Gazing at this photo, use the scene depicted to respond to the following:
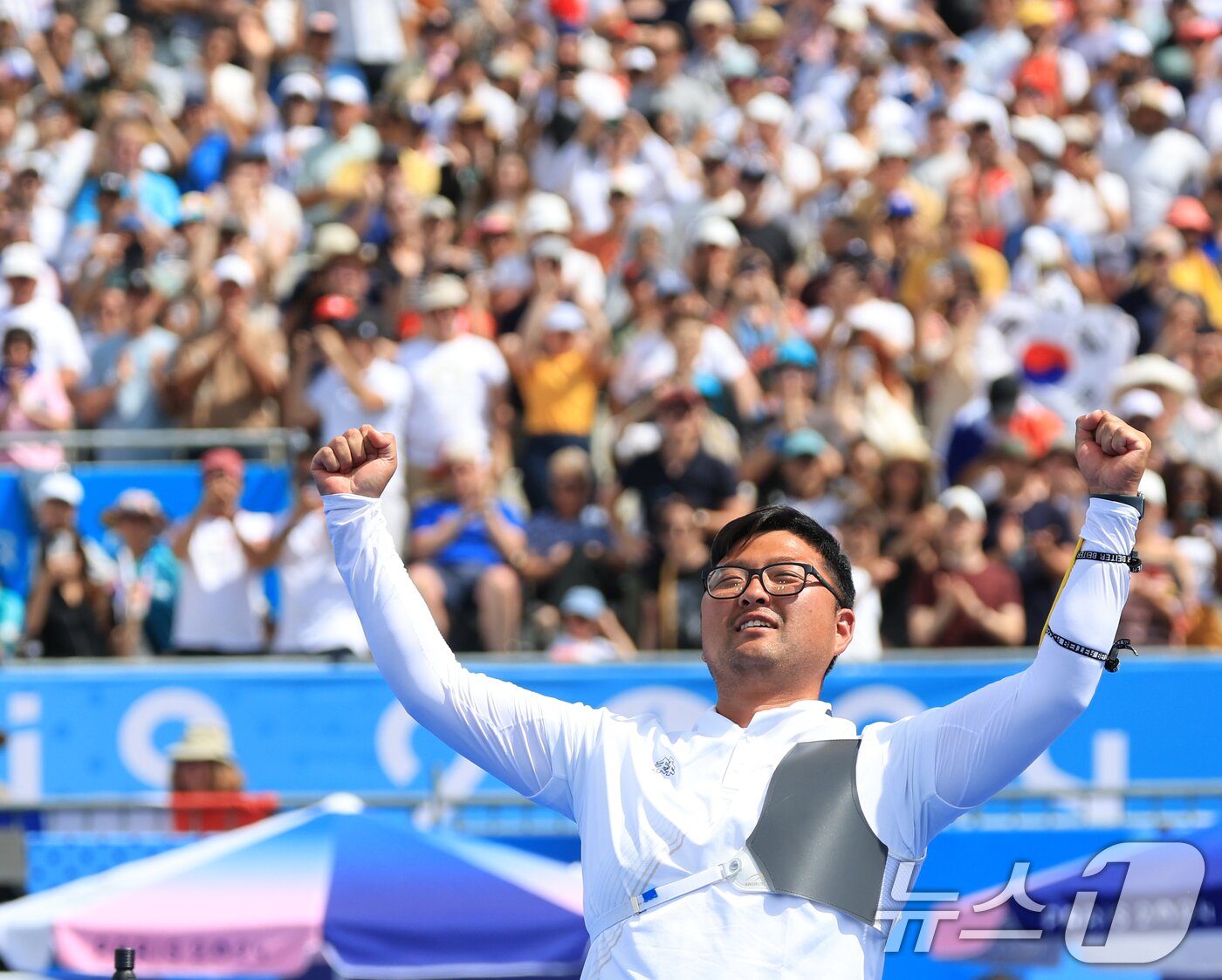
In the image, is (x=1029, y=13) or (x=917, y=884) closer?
(x=917, y=884)

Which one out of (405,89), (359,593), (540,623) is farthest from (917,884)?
(405,89)

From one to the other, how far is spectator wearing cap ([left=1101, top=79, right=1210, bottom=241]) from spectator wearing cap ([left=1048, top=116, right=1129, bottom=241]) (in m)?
0.10

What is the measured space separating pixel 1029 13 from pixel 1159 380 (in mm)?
5348

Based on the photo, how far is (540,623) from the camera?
1025cm

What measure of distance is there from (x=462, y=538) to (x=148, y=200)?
4615 mm

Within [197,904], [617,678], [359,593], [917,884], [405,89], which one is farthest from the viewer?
[405,89]

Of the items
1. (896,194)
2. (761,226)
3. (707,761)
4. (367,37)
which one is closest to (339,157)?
(367,37)

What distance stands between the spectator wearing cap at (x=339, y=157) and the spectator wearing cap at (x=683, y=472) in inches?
148

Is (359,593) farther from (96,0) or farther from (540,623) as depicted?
(96,0)

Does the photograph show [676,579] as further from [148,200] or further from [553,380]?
[148,200]

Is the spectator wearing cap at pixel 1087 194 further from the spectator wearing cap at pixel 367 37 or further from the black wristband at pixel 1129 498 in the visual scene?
the black wristband at pixel 1129 498

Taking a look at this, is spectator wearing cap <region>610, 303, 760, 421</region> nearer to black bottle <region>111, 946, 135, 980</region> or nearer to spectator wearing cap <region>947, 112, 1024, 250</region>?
spectator wearing cap <region>947, 112, 1024, 250</region>

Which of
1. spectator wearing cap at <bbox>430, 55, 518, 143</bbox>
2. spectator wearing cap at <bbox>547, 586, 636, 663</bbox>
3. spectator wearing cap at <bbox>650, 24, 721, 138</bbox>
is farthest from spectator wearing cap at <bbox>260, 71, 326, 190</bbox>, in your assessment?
spectator wearing cap at <bbox>547, 586, 636, 663</bbox>

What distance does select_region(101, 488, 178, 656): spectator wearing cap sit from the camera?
10727 mm
